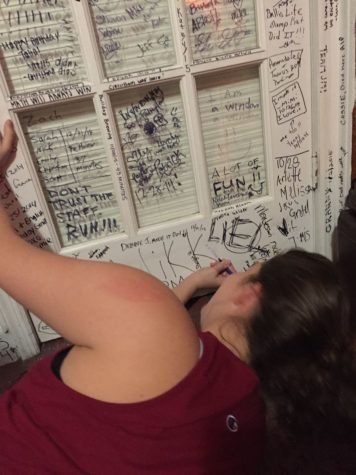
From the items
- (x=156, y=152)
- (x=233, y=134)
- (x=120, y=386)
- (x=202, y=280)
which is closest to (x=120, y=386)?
(x=120, y=386)

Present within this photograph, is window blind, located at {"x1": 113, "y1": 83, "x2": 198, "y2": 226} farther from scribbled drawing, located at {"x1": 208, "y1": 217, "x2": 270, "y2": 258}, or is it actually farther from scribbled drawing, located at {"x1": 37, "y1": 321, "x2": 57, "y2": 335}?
scribbled drawing, located at {"x1": 37, "y1": 321, "x2": 57, "y2": 335}

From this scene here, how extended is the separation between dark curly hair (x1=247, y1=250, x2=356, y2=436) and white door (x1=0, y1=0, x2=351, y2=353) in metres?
0.56

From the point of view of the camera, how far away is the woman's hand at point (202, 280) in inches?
50.8

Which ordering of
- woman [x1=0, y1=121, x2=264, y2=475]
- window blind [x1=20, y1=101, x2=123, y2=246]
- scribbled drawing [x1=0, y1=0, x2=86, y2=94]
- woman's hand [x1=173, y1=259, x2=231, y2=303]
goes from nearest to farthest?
1. woman [x1=0, y1=121, x2=264, y2=475]
2. scribbled drawing [x1=0, y1=0, x2=86, y2=94]
3. window blind [x1=20, y1=101, x2=123, y2=246]
4. woman's hand [x1=173, y1=259, x2=231, y2=303]

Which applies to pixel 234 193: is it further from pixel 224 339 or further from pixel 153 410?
pixel 153 410

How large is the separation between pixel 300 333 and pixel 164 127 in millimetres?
746

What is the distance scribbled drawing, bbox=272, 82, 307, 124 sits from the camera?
1.28 metres

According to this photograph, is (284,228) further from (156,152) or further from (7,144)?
(7,144)

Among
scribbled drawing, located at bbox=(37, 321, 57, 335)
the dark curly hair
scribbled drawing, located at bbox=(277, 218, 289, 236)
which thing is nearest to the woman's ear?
the dark curly hair

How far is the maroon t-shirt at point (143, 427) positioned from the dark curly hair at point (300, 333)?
121 millimetres

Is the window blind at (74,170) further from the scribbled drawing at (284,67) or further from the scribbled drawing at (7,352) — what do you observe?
the scribbled drawing at (284,67)

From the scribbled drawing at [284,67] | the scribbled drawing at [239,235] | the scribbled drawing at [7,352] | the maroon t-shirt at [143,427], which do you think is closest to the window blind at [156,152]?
the scribbled drawing at [239,235]

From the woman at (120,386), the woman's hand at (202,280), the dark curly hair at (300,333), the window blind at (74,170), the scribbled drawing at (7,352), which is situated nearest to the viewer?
the woman at (120,386)

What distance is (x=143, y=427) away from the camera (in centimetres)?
59
